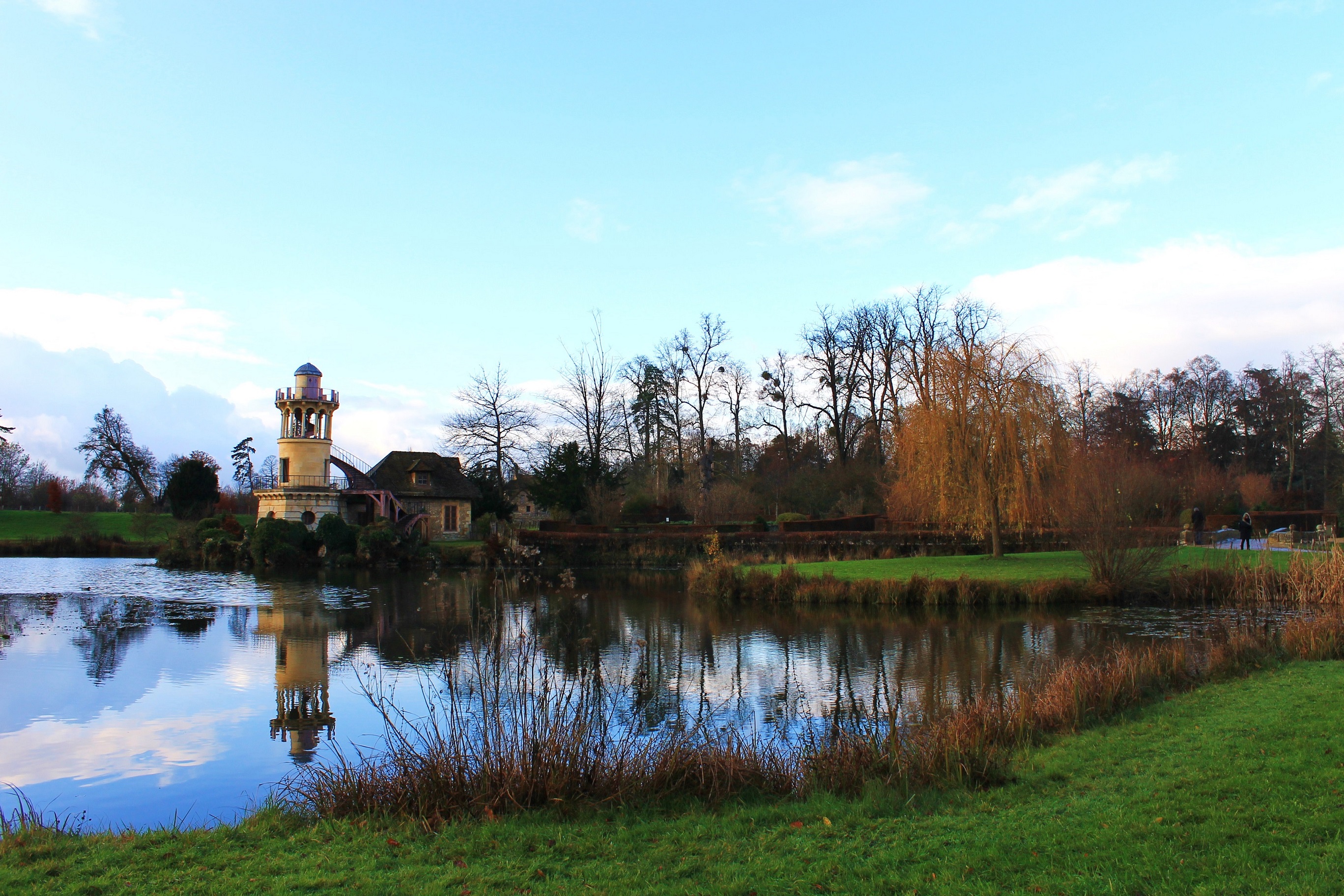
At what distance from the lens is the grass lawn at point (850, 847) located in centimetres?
457

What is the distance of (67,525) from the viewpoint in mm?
52094

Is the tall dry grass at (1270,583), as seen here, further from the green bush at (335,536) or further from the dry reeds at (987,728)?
the green bush at (335,536)

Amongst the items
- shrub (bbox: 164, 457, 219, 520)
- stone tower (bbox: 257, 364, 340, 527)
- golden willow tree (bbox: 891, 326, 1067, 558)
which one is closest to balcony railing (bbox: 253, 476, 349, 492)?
stone tower (bbox: 257, 364, 340, 527)

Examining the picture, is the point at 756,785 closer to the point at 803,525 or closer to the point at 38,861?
the point at 38,861

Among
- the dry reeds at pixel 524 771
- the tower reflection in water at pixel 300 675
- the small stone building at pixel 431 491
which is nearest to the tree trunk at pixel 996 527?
the tower reflection in water at pixel 300 675

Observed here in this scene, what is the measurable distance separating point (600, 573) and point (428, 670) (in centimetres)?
1998

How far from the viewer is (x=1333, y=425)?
4791cm

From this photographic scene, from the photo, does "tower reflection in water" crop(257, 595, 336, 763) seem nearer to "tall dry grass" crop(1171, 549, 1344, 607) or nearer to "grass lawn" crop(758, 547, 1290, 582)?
"grass lawn" crop(758, 547, 1290, 582)

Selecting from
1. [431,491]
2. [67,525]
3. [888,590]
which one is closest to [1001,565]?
[888,590]

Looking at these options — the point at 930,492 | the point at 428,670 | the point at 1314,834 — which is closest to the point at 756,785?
the point at 1314,834

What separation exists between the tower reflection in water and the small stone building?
24.1m

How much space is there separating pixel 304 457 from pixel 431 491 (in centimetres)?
645

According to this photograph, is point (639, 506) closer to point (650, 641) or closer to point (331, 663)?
point (650, 641)

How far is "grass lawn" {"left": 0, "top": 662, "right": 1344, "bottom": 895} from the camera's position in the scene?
4566 millimetres
